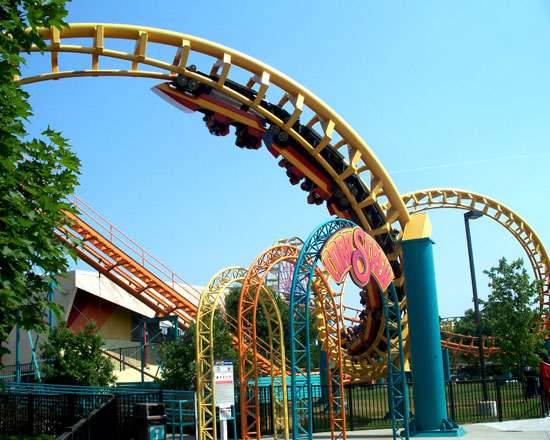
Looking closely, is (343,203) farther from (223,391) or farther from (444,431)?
(223,391)

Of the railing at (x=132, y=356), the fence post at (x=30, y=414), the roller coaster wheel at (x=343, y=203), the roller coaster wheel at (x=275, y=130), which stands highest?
the roller coaster wheel at (x=275, y=130)

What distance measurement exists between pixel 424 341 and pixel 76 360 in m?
12.4

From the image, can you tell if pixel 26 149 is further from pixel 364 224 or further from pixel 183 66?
pixel 364 224

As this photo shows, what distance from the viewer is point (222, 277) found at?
17.2 m

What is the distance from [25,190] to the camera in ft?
24.5

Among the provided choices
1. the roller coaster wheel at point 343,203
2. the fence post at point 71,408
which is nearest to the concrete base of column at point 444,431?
the roller coaster wheel at point 343,203

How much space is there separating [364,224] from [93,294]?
19074 mm

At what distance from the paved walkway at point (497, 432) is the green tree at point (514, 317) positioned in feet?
A: 34.1

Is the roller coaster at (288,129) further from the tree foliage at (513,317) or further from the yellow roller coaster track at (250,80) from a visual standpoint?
the tree foliage at (513,317)

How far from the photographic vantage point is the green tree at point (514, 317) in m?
29.0

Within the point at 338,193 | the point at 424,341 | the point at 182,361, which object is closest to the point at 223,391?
the point at 424,341

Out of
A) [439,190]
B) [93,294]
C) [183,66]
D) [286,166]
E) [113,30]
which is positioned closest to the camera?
[113,30]

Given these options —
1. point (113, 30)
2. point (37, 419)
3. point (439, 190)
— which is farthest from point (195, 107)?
point (439, 190)

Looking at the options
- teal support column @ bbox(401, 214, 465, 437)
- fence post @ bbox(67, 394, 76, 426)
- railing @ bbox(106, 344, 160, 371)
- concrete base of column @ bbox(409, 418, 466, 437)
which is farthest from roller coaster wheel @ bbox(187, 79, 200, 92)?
railing @ bbox(106, 344, 160, 371)
